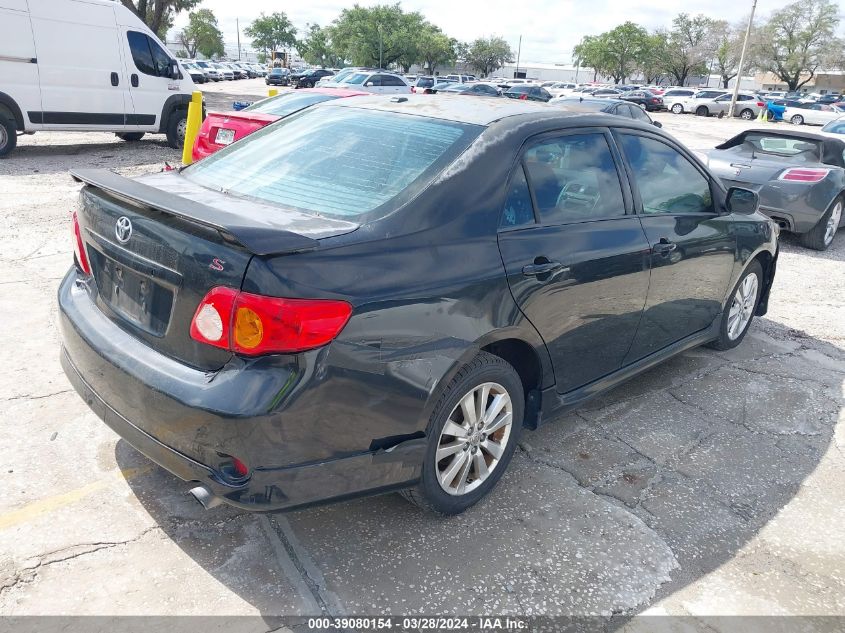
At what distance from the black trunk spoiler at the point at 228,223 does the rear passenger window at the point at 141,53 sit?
10791 millimetres

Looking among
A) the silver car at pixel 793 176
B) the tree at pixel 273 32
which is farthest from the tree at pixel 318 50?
the silver car at pixel 793 176

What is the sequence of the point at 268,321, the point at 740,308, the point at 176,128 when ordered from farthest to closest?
1. the point at 176,128
2. the point at 740,308
3. the point at 268,321

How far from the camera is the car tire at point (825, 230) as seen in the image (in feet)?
26.8

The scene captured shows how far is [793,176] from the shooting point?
8.00m

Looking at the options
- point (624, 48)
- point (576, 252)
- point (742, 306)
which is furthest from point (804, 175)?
point (624, 48)

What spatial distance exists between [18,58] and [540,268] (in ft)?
36.0

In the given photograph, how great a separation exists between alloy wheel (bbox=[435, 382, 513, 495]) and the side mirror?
2.30 meters

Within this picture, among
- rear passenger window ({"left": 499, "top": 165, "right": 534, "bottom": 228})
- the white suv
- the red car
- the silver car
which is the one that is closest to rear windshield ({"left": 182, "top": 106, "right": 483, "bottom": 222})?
rear passenger window ({"left": 499, "top": 165, "right": 534, "bottom": 228})

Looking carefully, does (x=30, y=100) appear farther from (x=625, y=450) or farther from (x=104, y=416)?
(x=625, y=450)

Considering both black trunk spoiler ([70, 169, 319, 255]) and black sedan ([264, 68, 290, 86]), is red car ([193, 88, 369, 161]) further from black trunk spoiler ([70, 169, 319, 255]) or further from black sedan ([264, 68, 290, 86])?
black sedan ([264, 68, 290, 86])

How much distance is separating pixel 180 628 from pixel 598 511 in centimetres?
179

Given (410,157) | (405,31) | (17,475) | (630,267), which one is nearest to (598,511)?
(630,267)

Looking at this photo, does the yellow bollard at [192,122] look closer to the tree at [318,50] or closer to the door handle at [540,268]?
the door handle at [540,268]

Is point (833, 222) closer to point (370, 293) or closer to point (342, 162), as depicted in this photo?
point (342, 162)
